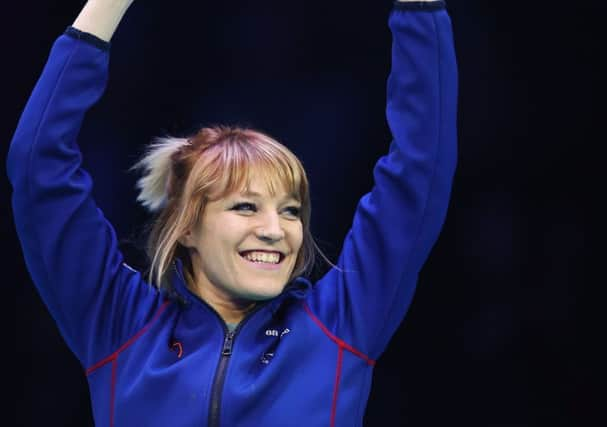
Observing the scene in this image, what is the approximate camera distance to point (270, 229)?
1698mm

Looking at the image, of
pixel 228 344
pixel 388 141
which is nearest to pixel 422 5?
pixel 228 344

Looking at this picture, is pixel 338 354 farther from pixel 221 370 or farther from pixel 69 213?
pixel 69 213

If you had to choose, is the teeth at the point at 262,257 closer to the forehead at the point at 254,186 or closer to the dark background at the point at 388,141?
the forehead at the point at 254,186

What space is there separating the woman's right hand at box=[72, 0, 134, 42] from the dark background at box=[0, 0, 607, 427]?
106 centimetres

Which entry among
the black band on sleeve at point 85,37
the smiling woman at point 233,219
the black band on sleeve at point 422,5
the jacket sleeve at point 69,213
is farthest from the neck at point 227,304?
the black band on sleeve at point 422,5

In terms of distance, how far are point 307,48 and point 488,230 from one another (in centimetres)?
72

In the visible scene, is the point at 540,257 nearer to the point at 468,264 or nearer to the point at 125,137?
the point at 468,264

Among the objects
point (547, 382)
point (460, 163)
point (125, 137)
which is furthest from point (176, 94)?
point (547, 382)

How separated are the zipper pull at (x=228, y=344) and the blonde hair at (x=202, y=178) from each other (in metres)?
0.19

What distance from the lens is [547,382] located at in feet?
8.68

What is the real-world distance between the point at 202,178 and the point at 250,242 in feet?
0.51

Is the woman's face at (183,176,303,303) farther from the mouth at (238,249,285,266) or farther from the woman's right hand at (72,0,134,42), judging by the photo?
the woman's right hand at (72,0,134,42)

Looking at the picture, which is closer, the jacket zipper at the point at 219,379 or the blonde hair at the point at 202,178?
the jacket zipper at the point at 219,379

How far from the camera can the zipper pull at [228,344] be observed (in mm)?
1666
